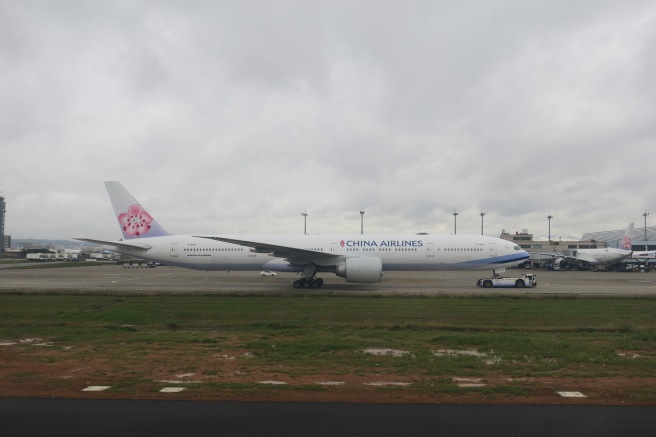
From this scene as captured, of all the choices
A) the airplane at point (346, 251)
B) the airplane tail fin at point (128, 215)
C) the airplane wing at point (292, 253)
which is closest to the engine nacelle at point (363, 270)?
the airplane wing at point (292, 253)

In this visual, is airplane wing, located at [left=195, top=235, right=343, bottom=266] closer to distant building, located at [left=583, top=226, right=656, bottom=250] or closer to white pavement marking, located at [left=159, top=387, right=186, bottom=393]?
white pavement marking, located at [left=159, top=387, right=186, bottom=393]

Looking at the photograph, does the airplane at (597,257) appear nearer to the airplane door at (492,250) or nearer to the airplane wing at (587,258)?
the airplane wing at (587,258)

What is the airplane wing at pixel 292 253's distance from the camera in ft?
91.0

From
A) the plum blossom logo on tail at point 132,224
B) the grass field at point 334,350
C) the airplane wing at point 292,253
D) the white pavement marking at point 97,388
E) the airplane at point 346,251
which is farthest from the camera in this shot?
the plum blossom logo on tail at point 132,224

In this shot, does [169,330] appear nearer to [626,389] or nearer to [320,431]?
[320,431]

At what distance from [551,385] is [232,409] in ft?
17.7

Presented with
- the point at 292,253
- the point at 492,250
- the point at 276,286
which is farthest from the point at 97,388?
the point at 492,250

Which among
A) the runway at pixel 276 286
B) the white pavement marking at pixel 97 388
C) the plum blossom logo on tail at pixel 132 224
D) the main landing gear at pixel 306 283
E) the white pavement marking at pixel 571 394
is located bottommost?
the white pavement marking at pixel 97 388

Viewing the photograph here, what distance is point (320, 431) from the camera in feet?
20.2

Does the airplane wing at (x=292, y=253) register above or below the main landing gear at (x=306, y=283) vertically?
above

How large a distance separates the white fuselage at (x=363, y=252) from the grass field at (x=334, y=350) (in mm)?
10516

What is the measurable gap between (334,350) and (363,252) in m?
19.8

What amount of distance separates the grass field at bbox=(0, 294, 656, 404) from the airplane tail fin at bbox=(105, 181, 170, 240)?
474 inches

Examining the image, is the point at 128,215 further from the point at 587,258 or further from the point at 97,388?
the point at 587,258
